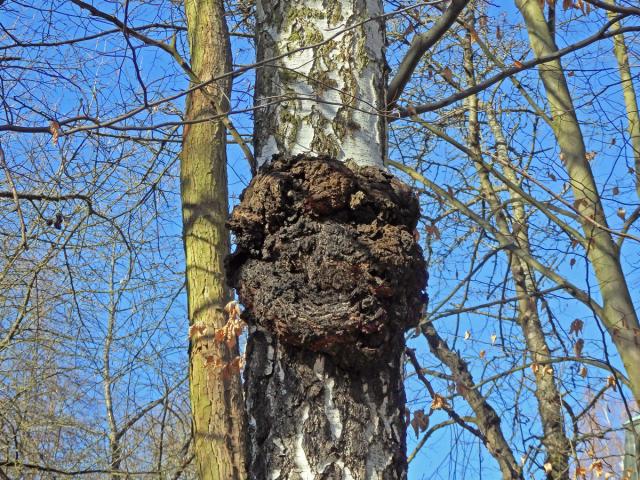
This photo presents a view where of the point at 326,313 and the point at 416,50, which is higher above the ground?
the point at 416,50

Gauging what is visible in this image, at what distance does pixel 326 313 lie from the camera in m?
1.80

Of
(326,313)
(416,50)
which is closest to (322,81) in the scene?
(416,50)

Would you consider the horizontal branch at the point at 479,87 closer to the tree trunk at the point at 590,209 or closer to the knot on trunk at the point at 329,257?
the knot on trunk at the point at 329,257

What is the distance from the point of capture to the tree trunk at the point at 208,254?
406 cm

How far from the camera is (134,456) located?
21.7ft

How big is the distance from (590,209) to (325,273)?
3.44 meters

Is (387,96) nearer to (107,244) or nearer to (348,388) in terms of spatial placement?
(348,388)

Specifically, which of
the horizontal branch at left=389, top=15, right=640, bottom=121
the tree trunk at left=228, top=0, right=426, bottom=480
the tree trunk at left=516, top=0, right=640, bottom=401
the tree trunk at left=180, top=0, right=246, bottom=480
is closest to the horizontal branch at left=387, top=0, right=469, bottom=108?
the horizontal branch at left=389, top=15, right=640, bottom=121

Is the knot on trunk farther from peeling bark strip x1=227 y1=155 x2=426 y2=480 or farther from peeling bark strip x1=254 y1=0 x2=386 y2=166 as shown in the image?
peeling bark strip x1=254 y1=0 x2=386 y2=166

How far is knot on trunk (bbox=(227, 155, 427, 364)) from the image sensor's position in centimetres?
181

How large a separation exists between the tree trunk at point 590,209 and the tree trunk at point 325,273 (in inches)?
85.6

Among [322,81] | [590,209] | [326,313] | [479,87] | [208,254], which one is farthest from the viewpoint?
[590,209]

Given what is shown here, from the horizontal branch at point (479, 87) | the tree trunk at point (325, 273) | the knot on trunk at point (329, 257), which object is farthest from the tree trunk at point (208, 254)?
the knot on trunk at point (329, 257)

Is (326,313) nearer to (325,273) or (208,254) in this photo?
(325,273)
